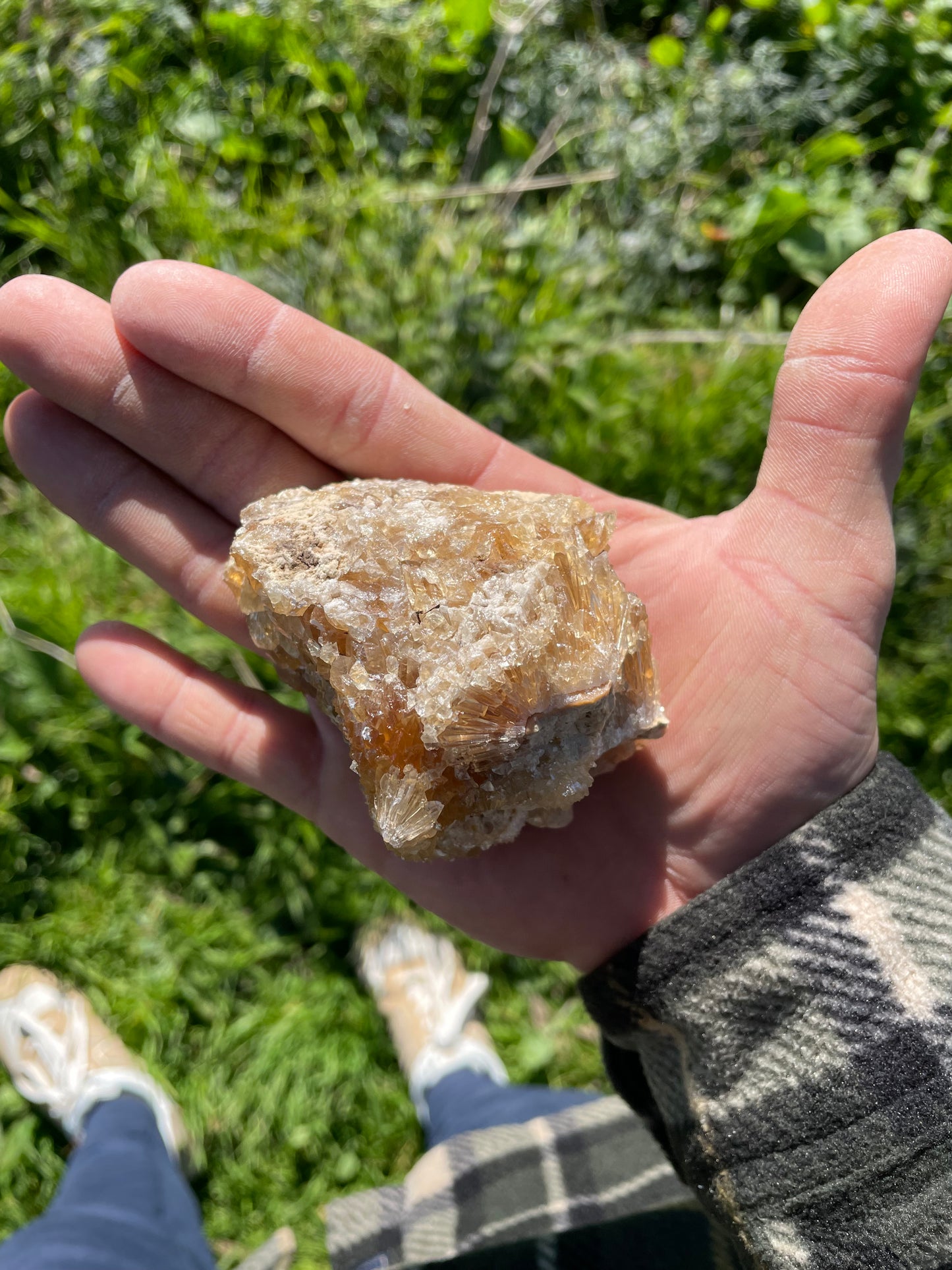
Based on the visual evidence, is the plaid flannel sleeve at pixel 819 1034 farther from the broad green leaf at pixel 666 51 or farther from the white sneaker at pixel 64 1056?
Result: the broad green leaf at pixel 666 51

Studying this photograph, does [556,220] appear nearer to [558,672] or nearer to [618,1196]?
[558,672]

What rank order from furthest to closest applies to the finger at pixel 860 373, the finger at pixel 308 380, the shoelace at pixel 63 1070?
the shoelace at pixel 63 1070, the finger at pixel 308 380, the finger at pixel 860 373

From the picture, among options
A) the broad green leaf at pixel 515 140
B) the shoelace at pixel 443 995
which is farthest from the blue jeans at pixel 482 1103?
the broad green leaf at pixel 515 140

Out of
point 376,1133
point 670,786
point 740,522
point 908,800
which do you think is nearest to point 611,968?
point 670,786

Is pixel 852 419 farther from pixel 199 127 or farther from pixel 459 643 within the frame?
pixel 199 127

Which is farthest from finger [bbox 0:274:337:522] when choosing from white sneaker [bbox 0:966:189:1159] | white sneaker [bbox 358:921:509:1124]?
white sneaker [bbox 0:966:189:1159]

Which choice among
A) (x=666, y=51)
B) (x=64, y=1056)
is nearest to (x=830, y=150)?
(x=666, y=51)
